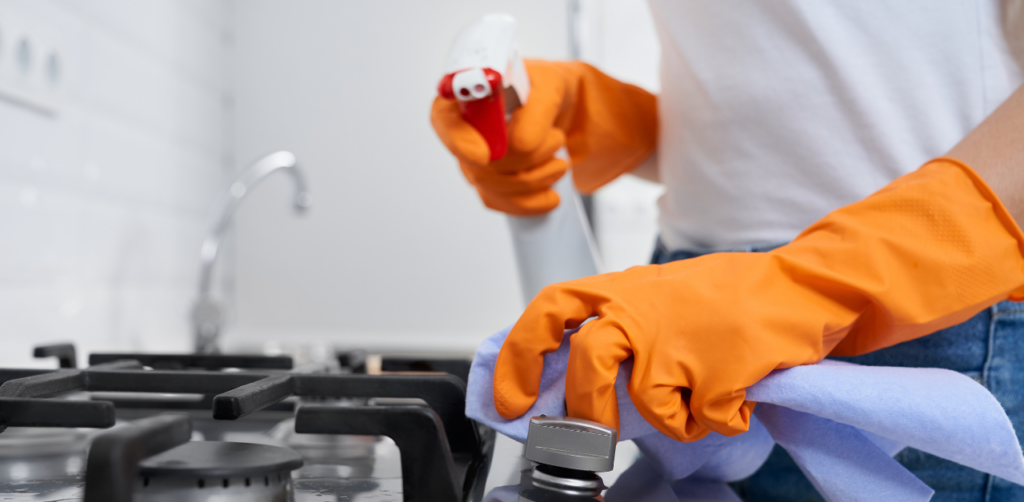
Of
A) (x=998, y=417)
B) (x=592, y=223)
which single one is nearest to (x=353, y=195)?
(x=592, y=223)

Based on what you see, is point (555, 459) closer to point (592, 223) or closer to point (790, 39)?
point (790, 39)

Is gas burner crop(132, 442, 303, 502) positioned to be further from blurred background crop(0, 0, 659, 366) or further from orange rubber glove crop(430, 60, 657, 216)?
blurred background crop(0, 0, 659, 366)

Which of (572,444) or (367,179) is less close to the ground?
(367,179)

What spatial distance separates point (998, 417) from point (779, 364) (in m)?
0.10

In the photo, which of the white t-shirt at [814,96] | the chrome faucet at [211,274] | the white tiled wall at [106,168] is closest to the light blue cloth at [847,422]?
the white t-shirt at [814,96]

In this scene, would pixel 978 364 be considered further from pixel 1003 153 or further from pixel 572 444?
pixel 572 444

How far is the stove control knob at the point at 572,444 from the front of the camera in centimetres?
29

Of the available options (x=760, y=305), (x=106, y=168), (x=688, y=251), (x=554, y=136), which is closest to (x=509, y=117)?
(x=554, y=136)

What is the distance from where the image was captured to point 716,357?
347 mm

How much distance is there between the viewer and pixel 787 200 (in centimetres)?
58

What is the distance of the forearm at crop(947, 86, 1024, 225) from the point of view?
1.30 ft

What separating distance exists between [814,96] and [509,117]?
0.85 feet

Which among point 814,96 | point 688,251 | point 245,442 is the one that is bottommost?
point 245,442

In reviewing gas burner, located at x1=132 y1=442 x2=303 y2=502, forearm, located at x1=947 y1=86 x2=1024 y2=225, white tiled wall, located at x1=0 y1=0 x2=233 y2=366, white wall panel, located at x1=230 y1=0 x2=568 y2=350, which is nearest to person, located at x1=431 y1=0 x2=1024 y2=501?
forearm, located at x1=947 y1=86 x2=1024 y2=225
